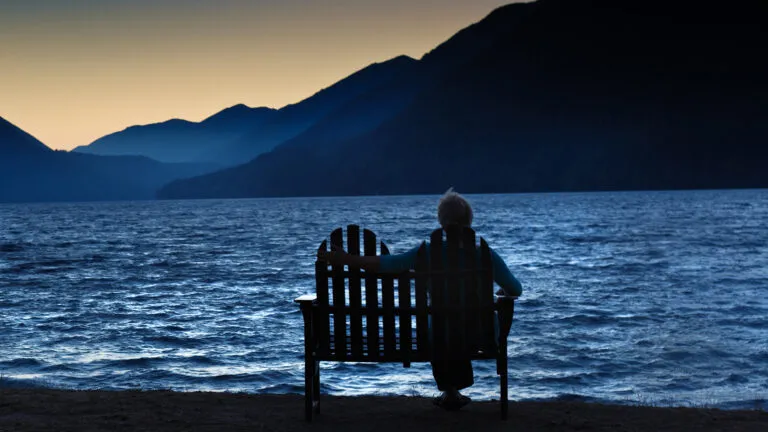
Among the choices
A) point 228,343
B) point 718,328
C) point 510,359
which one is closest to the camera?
point 510,359

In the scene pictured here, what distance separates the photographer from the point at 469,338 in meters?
5.98

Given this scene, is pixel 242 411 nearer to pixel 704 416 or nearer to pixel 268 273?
pixel 704 416

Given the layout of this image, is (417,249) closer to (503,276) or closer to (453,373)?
(503,276)

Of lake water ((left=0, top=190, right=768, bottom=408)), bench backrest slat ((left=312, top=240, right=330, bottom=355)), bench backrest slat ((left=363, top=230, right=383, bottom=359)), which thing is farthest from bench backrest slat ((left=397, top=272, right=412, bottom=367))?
lake water ((left=0, top=190, right=768, bottom=408))

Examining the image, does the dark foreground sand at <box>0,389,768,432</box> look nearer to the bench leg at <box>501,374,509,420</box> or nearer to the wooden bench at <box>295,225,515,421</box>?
the bench leg at <box>501,374,509,420</box>

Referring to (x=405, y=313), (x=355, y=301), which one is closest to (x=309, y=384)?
(x=355, y=301)

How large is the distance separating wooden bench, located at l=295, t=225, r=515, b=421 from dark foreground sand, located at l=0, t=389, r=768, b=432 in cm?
48

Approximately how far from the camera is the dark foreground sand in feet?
20.3

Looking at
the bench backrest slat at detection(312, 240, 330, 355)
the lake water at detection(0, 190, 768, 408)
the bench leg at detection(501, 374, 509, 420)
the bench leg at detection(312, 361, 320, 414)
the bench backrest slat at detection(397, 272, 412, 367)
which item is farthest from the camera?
the lake water at detection(0, 190, 768, 408)

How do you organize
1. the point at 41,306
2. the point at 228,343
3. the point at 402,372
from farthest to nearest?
1. the point at 41,306
2. the point at 228,343
3. the point at 402,372

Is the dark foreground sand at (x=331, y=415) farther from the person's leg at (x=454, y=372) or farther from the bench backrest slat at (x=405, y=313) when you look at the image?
the bench backrest slat at (x=405, y=313)

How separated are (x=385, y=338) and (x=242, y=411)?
167cm

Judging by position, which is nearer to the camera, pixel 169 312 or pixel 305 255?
pixel 169 312

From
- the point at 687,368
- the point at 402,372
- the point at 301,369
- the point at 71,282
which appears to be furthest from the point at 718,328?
the point at 71,282
